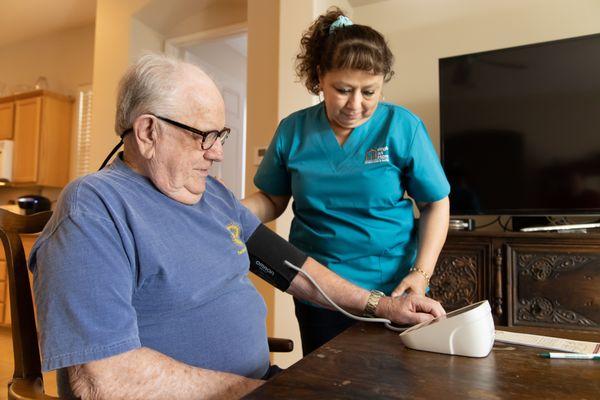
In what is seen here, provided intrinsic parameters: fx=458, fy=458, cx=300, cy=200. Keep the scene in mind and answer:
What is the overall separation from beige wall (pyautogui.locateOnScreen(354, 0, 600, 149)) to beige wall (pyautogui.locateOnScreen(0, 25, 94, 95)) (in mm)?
3120

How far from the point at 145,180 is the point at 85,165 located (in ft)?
13.8

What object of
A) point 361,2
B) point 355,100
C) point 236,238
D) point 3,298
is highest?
point 361,2

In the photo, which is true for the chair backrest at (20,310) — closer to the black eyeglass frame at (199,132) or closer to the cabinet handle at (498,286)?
the black eyeglass frame at (199,132)

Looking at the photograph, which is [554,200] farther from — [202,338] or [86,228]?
[86,228]

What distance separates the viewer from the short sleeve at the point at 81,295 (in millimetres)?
603

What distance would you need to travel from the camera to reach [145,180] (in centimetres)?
84

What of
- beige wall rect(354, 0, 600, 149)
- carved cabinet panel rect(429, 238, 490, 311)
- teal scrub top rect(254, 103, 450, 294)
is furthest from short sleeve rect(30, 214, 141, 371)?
beige wall rect(354, 0, 600, 149)

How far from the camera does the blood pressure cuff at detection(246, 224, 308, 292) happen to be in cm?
105

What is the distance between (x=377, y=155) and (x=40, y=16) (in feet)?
15.2

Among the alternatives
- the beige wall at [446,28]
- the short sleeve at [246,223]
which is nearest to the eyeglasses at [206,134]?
the short sleeve at [246,223]

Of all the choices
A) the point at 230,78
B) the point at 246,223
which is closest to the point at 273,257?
the point at 246,223

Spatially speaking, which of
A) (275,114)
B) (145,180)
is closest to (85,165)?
(275,114)

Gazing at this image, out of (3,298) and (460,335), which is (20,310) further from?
(3,298)

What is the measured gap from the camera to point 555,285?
6.33 ft
